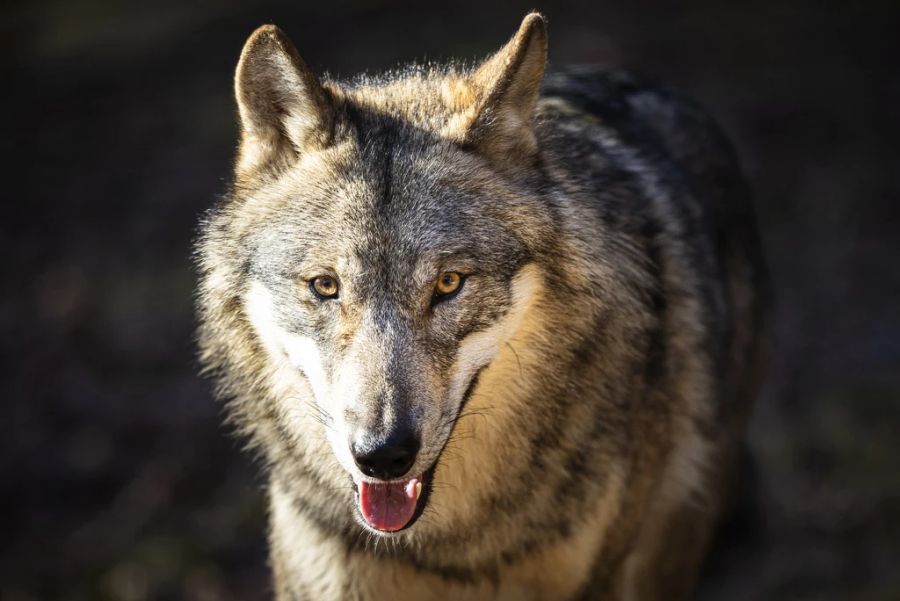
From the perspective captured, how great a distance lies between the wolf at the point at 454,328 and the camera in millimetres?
3043

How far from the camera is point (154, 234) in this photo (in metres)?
8.20

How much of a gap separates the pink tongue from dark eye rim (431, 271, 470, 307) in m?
0.54

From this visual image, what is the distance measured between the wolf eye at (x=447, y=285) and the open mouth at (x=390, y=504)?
513 mm

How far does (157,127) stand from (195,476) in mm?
4114

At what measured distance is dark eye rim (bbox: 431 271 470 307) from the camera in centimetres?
309

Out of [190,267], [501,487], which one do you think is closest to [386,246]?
[501,487]

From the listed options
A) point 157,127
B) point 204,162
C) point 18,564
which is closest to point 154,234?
point 204,162

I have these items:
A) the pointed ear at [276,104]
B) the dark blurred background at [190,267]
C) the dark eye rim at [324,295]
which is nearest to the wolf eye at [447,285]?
the dark eye rim at [324,295]

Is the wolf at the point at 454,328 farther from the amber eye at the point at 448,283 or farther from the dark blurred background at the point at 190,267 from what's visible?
the dark blurred background at the point at 190,267

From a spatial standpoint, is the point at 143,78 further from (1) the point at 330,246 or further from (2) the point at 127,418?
(1) the point at 330,246

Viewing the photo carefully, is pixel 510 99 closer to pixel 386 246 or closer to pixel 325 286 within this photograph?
pixel 386 246

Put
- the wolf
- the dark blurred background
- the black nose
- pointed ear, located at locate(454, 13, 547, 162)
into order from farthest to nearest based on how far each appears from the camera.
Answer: the dark blurred background < pointed ear, located at locate(454, 13, 547, 162) < the wolf < the black nose

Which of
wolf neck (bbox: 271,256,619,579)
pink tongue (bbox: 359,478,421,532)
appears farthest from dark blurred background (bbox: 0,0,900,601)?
pink tongue (bbox: 359,478,421,532)

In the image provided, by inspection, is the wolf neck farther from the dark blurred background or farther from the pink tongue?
the dark blurred background
